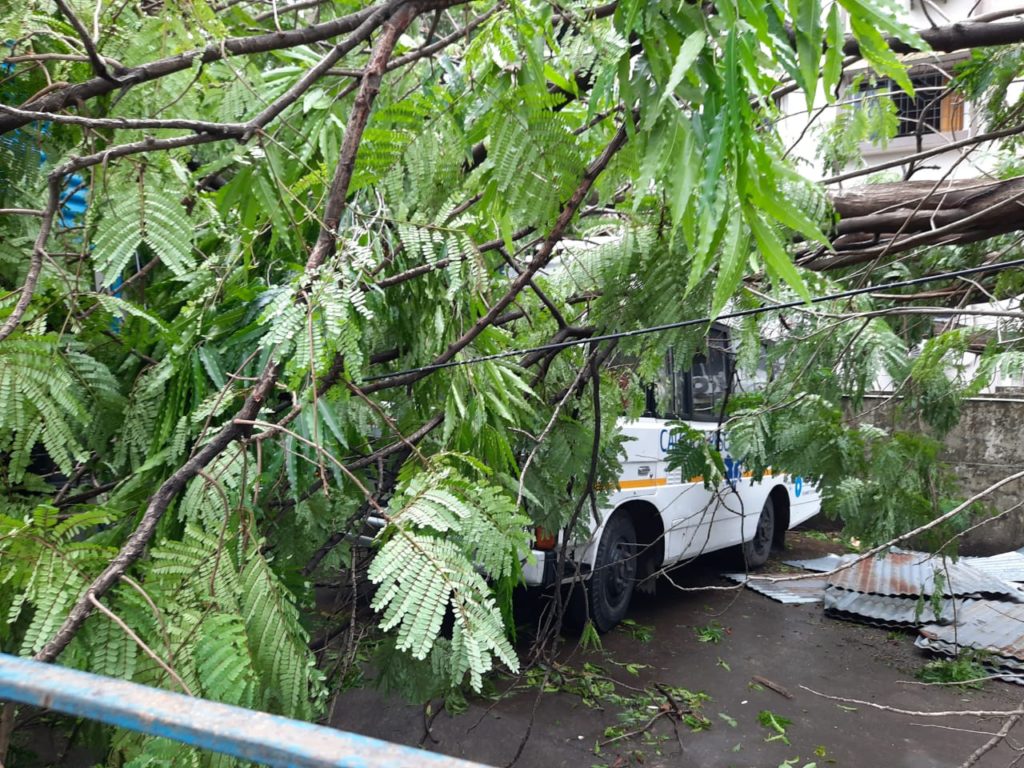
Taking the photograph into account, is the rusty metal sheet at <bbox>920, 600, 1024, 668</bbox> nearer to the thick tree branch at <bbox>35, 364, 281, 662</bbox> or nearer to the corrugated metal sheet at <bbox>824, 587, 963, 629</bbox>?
the corrugated metal sheet at <bbox>824, 587, 963, 629</bbox>

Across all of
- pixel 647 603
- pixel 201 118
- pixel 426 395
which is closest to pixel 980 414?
pixel 647 603

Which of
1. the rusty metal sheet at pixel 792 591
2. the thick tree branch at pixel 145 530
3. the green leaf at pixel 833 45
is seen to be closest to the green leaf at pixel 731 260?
the green leaf at pixel 833 45

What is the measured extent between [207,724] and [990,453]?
33.1 feet

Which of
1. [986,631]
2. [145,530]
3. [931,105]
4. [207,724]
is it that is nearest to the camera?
[207,724]

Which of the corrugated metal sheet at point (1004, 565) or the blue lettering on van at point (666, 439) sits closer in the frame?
the blue lettering on van at point (666, 439)

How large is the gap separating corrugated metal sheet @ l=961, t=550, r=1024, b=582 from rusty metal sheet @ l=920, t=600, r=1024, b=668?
0.96 meters

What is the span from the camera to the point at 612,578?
594cm

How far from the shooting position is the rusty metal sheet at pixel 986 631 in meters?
5.42

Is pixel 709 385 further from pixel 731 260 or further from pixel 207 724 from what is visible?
pixel 207 724

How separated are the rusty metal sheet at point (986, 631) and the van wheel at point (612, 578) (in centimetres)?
231

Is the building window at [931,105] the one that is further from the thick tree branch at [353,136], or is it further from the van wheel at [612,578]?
the van wheel at [612,578]

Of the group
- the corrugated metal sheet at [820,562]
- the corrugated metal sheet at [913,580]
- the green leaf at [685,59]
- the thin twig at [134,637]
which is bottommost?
the corrugated metal sheet at [820,562]

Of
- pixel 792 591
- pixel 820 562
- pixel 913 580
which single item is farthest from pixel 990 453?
pixel 792 591

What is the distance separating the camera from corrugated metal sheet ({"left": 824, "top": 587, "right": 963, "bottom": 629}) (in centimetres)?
620
